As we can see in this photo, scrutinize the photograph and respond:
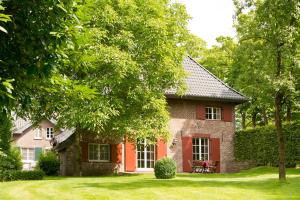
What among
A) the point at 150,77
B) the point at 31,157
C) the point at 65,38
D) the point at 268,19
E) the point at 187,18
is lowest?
the point at 31,157

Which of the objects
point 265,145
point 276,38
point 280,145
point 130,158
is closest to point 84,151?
point 130,158

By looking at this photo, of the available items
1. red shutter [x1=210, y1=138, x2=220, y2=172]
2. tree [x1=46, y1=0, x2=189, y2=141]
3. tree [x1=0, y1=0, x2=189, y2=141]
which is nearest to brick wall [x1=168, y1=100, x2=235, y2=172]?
red shutter [x1=210, y1=138, x2=220, y2=172]

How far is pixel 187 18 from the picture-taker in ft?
94.6

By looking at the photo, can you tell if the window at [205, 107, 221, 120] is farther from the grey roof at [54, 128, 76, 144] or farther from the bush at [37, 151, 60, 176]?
the bush at [37, 151, 60, 176]

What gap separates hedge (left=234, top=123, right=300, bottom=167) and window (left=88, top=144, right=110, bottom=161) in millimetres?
9186

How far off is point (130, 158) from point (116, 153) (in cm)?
93

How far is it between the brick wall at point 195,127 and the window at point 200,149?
532mm

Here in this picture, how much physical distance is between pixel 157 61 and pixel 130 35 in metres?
2.25

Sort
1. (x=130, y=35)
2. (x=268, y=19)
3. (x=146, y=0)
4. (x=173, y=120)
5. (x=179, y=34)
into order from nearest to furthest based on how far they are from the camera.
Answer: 1. (x=268, y=19)
2. (x=130, y=35)
3. (x=146, y=0)
4. (x=179, y=34)
5. (x=173, y=120)

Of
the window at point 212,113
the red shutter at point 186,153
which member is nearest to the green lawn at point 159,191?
the red shutter at point 186,153

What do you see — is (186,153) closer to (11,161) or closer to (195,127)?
(195,127)

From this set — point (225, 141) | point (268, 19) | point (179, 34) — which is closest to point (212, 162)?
point (225, 141)

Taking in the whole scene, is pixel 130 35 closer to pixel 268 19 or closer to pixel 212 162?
pixel 268 19

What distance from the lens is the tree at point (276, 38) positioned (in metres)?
19.9
